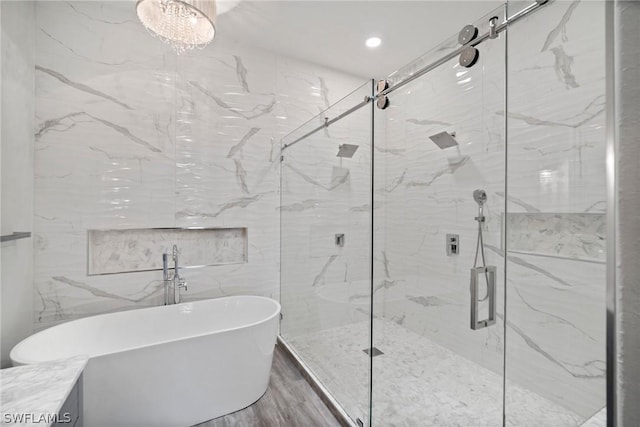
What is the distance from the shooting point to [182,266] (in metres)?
2.57

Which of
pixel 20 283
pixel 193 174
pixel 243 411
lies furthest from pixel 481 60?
pixel 20 283

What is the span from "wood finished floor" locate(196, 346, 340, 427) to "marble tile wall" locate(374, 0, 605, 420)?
2.63 ft

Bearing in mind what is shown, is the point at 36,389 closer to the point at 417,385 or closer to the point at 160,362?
the point at 160,362

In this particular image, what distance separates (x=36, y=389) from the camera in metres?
1.20

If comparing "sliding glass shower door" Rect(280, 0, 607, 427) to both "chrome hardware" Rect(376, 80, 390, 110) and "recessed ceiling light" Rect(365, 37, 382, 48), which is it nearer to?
"chrome hardware" Rect(376, 80, 390, 110)

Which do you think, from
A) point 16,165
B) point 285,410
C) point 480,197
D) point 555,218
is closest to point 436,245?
point 480,197

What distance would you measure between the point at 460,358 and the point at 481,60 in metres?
1.65

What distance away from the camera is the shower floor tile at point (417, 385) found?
1.71m

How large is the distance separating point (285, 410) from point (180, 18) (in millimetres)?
2590

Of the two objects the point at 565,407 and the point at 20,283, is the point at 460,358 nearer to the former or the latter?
the point at 565,407

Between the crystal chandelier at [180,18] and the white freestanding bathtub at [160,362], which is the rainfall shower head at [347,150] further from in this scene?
the white freestanding bathtub at [160,362]

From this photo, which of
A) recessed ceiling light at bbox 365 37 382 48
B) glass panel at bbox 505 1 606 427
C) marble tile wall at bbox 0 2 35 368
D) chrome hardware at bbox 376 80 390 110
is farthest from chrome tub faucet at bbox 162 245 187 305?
recessed ceiling light at bbox 365 37 382 48

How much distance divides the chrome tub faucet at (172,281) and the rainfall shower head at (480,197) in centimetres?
223

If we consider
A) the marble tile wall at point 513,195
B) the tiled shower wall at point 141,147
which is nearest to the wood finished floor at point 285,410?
the marble tile wall at point 513,195
